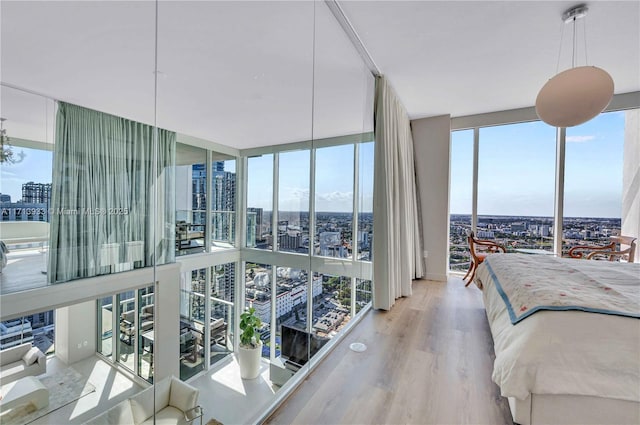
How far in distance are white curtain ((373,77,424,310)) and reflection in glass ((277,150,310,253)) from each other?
82 centimetres

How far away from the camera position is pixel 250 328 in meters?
2.25

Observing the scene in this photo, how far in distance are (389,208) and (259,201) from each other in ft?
4.70

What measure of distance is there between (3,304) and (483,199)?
208 inches

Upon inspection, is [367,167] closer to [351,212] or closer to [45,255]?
[351,212]

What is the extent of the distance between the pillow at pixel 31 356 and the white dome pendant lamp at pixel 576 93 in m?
3.59

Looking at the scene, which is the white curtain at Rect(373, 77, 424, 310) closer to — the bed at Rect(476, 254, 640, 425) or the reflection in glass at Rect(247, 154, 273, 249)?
the reflection in glass at Rect(247, 154, 273, 249)

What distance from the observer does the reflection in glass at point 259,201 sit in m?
2.48

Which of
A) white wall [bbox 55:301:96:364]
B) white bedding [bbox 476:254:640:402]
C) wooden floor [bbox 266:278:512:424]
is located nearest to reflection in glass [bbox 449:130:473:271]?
wooden floor [bbox 266:278:512:424]

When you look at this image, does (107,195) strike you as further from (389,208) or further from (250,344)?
(389,208)

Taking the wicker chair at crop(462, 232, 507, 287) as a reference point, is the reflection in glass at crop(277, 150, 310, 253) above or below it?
above

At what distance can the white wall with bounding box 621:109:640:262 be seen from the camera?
143 inches

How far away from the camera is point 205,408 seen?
5.23ft

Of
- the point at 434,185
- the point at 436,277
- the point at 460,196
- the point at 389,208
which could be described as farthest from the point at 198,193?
the point at 460,196

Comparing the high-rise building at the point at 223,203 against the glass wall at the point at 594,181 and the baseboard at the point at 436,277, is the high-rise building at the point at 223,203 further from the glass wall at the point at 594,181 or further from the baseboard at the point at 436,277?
the glass wall at the point at 594,181
